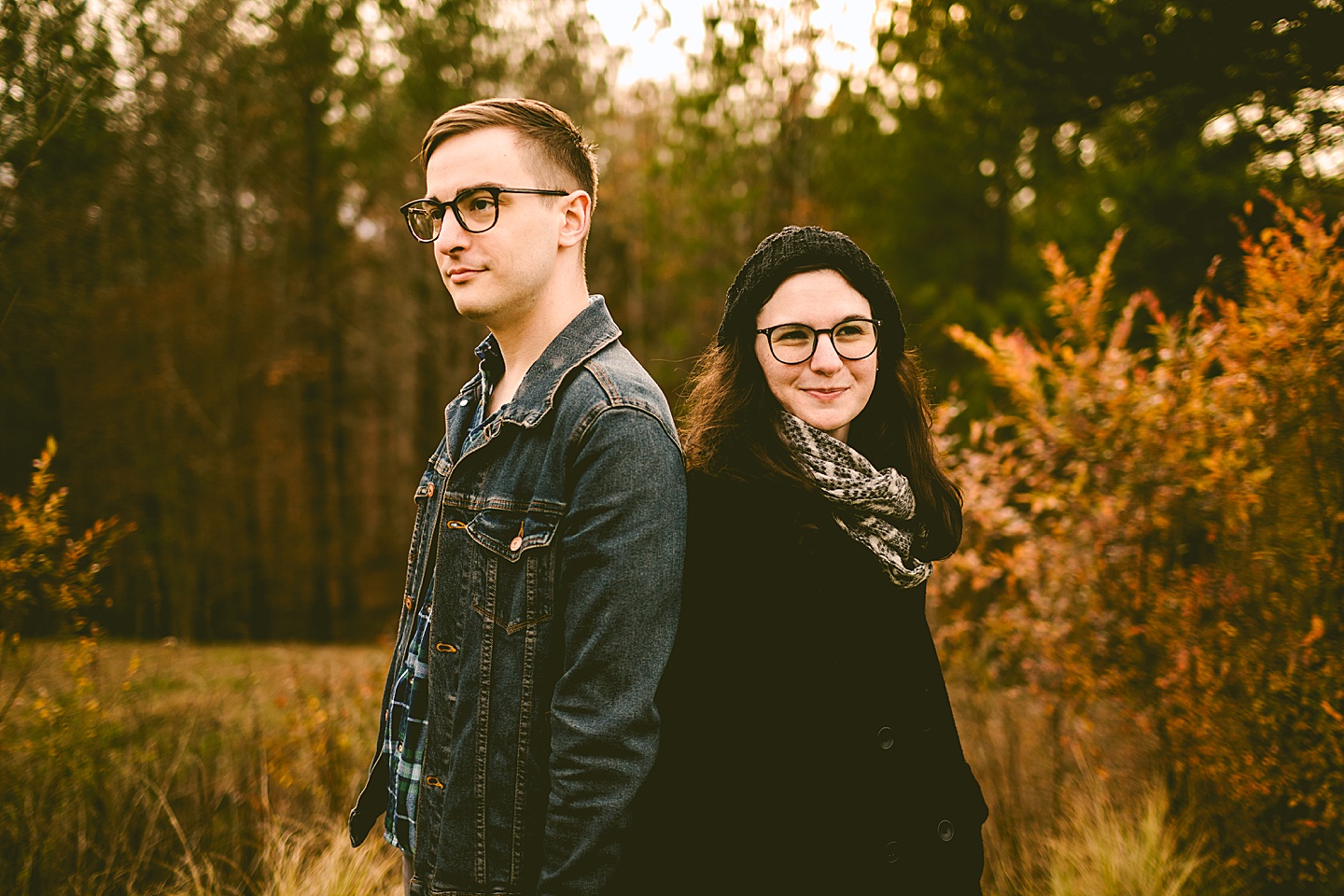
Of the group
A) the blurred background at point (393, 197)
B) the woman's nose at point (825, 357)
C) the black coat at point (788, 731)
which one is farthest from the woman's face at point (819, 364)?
the blurred background at point (393, 197)

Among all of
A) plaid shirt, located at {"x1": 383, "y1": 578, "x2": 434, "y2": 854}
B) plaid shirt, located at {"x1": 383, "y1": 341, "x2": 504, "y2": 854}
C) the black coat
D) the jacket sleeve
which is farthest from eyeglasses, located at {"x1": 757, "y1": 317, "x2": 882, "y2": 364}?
plaid shirt, located at {"x1": 383, "y1": 578, "x2": 434, "y2": 854}

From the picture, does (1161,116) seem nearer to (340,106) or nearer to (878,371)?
(878,371)

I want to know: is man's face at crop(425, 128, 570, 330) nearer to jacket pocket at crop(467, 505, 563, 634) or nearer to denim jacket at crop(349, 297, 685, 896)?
denim jacket at crop(349, 297, 685, 896)

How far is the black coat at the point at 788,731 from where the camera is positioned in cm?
160

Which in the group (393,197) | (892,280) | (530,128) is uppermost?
(393,197)

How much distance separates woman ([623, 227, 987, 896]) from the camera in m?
1.62

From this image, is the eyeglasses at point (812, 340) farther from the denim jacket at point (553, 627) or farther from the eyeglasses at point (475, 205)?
the eyeglasses at point (475, 205)

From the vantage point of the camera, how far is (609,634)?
1477 mm

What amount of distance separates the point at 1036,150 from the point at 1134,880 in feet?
11.6

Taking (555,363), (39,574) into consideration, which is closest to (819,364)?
(555,363)

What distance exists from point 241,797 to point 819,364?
3.24 m

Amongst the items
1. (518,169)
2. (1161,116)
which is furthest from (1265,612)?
(518,169)

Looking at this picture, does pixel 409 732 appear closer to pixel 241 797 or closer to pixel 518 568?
pixel 518 568

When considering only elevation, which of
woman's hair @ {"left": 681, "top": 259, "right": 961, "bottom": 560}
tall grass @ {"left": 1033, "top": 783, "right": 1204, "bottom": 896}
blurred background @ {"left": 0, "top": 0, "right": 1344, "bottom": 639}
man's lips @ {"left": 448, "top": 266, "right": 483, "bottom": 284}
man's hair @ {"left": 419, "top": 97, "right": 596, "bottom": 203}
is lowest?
tall grass @ {"left": 1033, "top": 783, "right": 1204, "bottom": 896}
